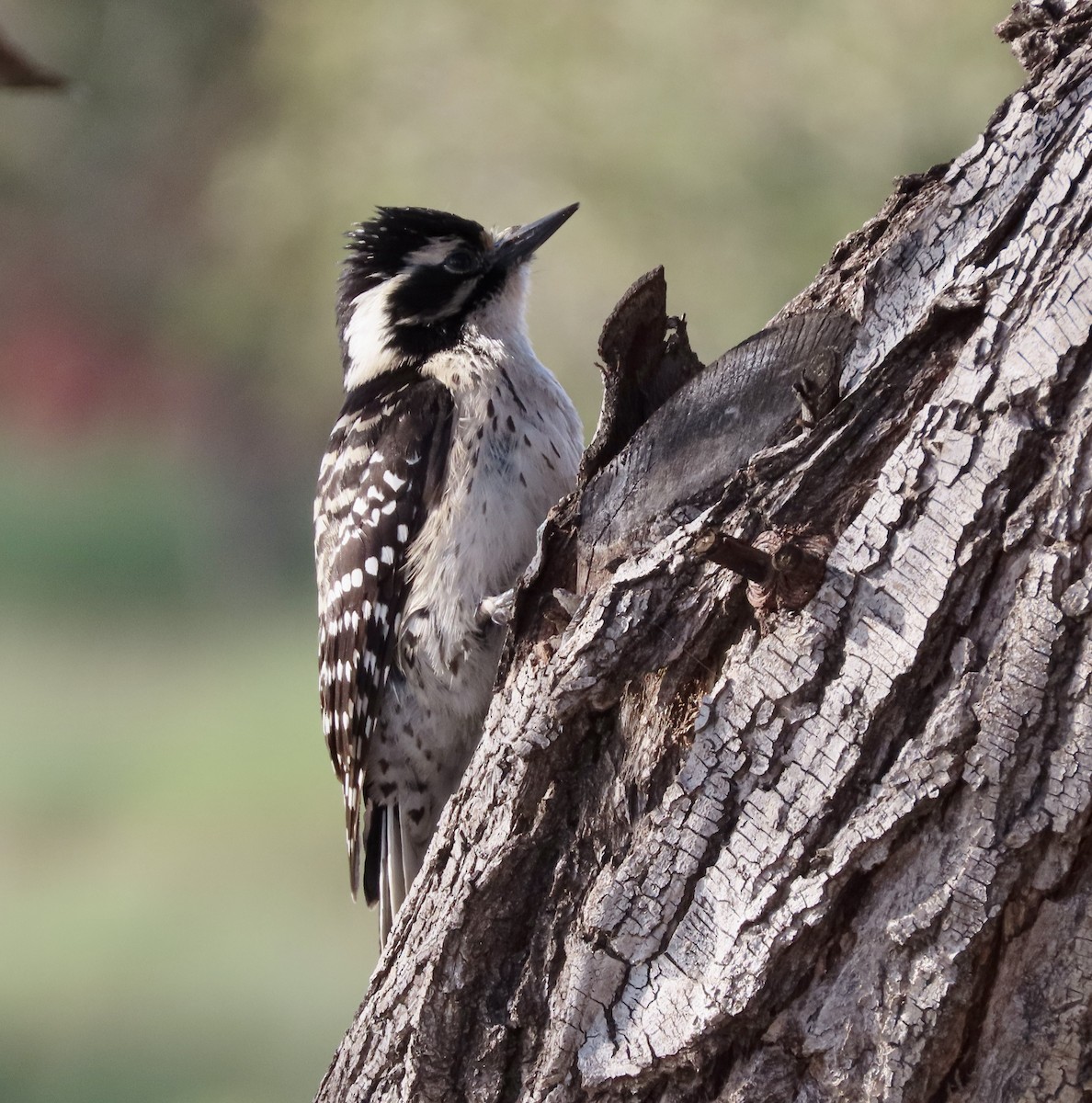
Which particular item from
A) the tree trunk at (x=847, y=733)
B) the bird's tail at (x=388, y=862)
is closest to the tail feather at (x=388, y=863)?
the bird's tail at (x=388, y=862)

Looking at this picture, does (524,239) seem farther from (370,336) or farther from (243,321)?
(243,321)

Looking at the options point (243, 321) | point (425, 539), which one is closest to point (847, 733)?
point (425, 539)

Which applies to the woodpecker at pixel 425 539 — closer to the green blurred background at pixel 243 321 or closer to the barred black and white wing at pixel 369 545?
the barred black and white wing at pixel 369 545

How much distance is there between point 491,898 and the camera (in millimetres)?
1370

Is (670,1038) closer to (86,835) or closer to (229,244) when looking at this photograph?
(86,835)

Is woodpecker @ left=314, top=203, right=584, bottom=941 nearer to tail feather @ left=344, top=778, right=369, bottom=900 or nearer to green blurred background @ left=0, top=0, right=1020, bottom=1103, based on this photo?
tail feather @ left=344, top=778, right=369, bottom=900

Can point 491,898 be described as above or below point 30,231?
below

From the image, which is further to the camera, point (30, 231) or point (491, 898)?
point (30, 231)

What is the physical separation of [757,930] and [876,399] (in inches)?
20.3

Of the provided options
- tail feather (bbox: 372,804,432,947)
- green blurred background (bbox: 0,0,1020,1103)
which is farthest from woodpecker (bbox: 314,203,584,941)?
green blurred background (bbox: 0,0,1020,1103)

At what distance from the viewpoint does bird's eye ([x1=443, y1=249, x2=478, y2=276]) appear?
8.43 ft

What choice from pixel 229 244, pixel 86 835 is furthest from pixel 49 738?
pixel 229 244

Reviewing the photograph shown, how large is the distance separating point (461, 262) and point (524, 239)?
156 millimetres

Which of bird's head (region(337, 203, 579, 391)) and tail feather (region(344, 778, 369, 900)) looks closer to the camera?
tail feather (region(344, 778, 369, 900))
